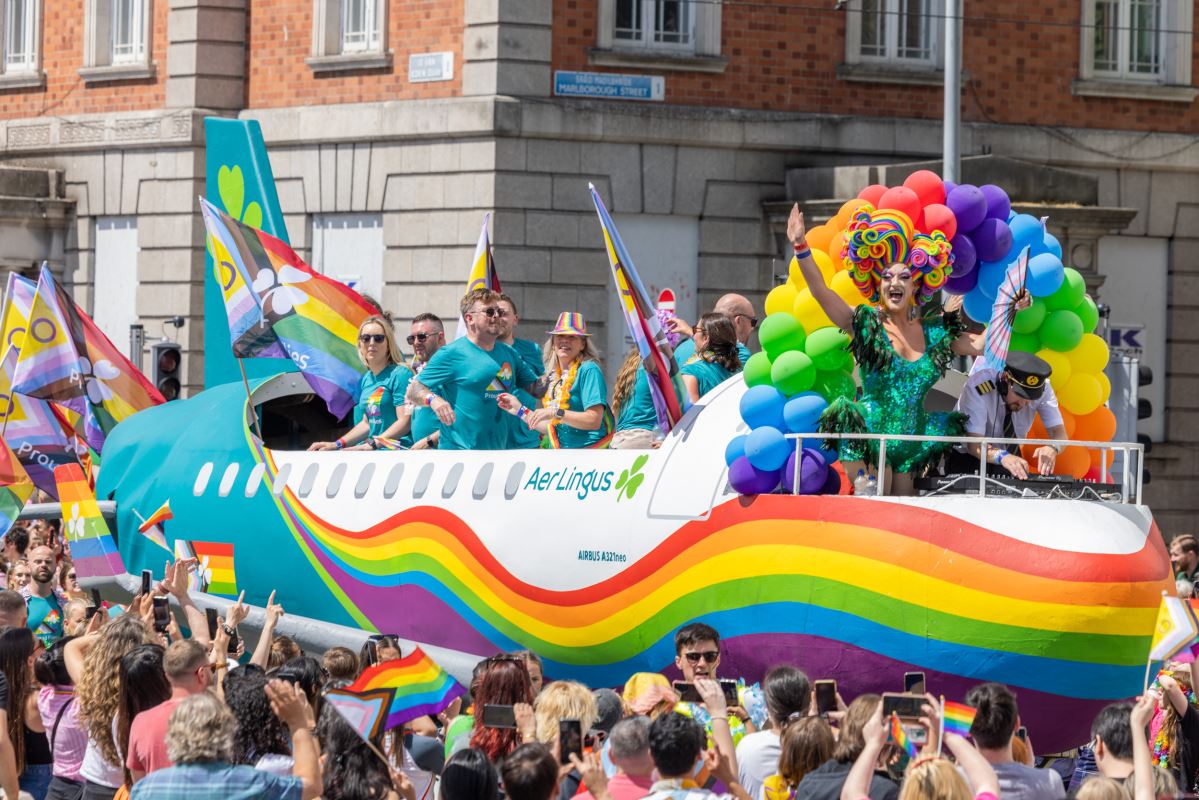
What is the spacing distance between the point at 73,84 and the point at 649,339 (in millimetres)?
18966

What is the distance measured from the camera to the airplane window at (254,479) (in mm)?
15352

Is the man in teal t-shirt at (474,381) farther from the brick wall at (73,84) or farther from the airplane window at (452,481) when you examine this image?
the brick wall at (73,84)

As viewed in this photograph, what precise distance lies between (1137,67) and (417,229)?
921cm

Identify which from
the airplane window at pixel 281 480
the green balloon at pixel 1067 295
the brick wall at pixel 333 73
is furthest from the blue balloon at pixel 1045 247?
the brick wall at pixel 333 73

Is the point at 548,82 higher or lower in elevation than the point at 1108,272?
higher

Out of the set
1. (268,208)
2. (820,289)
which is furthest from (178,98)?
(820,289)

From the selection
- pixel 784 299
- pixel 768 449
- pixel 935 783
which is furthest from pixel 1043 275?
pixel 935 783

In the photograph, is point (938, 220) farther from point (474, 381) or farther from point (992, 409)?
point (474, 381)

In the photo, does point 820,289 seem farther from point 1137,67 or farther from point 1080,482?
point 1137,67

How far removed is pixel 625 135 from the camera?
25391mm

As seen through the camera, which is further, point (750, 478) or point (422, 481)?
point (422, 481)

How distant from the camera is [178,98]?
28484mm

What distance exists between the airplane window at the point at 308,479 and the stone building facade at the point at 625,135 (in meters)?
10.4

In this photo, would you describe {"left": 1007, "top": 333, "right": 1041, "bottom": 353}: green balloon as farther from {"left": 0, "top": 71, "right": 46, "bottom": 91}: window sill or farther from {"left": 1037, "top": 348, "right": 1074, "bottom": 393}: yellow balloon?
{"left": 0, "top": 71, "right": 46, "bottom": 91}: window sill
